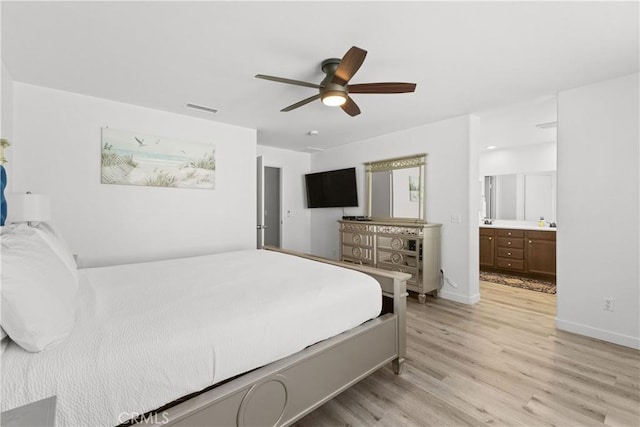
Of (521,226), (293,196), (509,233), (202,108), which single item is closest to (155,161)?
(202,108)

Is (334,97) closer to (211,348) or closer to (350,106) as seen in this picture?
(350,106)

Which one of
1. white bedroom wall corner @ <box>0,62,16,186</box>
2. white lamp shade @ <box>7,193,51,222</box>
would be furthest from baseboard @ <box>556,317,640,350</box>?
white bedroom wall corner @ <box>0,62,16,186</box>

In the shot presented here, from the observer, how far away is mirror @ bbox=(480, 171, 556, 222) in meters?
5.25

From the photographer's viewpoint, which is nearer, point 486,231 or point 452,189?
point 452,189

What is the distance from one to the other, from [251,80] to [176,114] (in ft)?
4.87

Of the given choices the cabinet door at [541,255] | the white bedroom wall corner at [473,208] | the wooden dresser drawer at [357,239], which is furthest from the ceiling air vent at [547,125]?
the wooden dresser drawer at [357,239]

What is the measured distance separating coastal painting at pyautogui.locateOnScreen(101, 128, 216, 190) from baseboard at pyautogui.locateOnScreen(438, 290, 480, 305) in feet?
11.4

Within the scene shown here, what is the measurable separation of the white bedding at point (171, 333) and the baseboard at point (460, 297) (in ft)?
7.30

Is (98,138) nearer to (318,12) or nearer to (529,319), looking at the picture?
(318,12)

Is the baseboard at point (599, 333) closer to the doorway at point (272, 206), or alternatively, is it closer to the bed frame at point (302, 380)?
the bed frame at point (302, 380)

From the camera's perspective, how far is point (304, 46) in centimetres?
208

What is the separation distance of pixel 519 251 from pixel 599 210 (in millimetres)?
2554

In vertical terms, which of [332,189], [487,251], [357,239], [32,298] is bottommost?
[487,251]

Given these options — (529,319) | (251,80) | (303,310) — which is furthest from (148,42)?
(529,319)
